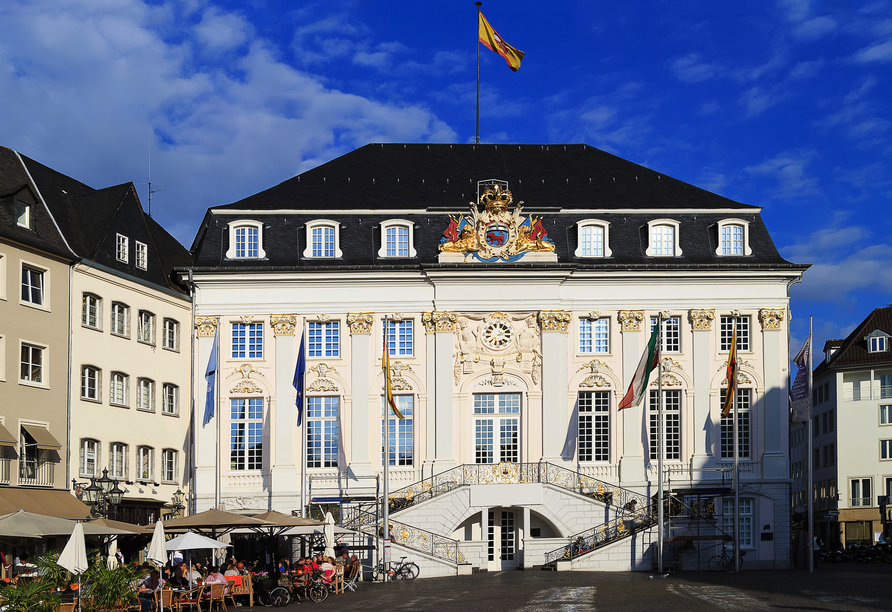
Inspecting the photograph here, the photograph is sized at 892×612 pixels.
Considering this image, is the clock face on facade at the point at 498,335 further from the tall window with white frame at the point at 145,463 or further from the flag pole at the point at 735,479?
the tall window with white frame at the point at 145,463

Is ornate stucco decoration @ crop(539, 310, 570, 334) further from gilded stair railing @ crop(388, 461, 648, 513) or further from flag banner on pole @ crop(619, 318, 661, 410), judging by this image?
gilded stair railing @ crop(388, 461, 648, 513)

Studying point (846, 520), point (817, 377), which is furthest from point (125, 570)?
point (817, 377)

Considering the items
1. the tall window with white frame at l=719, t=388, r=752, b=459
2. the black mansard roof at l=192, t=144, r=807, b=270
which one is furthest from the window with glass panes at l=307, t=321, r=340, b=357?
the tall window with white frame at l=719, t=388, r=752, b=459

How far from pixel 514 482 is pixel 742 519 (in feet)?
31.5

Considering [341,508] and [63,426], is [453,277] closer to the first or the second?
[341,508]

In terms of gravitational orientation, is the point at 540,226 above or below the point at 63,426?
above

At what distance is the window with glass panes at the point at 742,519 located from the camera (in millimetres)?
47625

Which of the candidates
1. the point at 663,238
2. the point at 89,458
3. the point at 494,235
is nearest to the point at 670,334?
the point at 663,238

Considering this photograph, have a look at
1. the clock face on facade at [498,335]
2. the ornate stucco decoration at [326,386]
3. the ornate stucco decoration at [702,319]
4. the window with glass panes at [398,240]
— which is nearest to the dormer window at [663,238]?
the ornate stucco decoration at [702,319]

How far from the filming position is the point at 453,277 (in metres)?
48.9

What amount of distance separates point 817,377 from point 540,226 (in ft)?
138

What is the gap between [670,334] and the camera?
49.6 meters

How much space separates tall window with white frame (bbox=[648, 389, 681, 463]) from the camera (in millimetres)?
48688

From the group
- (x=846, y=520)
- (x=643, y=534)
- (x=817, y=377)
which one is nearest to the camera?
(x=643, y=534)
